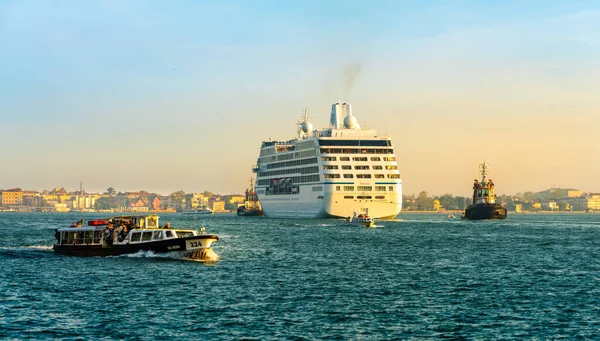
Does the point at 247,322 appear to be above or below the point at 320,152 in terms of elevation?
below

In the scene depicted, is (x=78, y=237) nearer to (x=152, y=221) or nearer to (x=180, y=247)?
(x=152, y=221)

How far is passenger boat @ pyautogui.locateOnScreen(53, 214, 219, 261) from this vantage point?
219 feet

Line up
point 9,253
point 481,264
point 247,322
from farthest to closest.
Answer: point 9,253 → point 481,264 → point 247,322

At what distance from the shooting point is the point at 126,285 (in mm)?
51562

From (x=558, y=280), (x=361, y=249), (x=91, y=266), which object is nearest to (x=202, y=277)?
(x=91, y=266)

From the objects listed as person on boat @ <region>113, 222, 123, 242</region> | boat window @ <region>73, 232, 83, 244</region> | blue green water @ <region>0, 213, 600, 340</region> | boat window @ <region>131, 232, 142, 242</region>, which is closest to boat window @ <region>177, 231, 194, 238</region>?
blue green water @ <region>0, 213, 600, 340</region>

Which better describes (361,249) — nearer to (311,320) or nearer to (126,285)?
(126,285)

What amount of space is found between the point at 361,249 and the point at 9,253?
1419 inches

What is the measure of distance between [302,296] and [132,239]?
26829 millimetres

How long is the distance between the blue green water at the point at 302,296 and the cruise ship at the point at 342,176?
249ft

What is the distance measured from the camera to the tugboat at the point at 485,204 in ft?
638

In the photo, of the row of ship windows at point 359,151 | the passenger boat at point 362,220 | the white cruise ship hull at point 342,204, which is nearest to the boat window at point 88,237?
the passenger boat at point 362,220

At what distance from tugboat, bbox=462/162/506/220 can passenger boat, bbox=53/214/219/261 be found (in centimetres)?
13461

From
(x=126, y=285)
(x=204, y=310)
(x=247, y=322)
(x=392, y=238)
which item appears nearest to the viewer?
(x=247, y=322)
